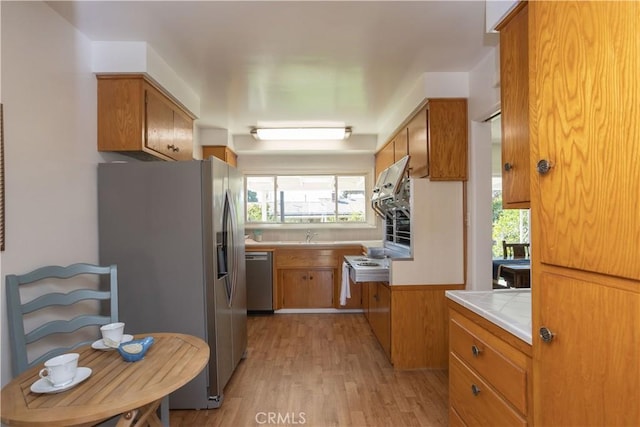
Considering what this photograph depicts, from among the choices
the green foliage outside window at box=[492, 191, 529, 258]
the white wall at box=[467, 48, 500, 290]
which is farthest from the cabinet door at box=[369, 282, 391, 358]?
the green foliage outside window at box=[492, 191, 529, 258]

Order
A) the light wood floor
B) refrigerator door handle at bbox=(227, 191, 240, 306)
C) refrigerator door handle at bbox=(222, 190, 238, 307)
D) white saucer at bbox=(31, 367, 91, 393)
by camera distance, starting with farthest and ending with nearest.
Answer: refrigerator door handle at bbox=(227, 191, 240, 306) < refrigerator door handle at bbox=(222, 190, 238, 307) < the light wood floor < white saucer at bbox=(31, 367, 91, 393)

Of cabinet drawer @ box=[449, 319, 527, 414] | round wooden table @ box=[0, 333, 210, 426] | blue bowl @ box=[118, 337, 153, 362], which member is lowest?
Answer: cabinet drawer @ box=[449, 319, 527, 414]

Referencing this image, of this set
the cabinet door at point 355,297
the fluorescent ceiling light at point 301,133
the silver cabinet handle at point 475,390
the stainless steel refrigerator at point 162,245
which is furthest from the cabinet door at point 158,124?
the cabinet door at point 355,297

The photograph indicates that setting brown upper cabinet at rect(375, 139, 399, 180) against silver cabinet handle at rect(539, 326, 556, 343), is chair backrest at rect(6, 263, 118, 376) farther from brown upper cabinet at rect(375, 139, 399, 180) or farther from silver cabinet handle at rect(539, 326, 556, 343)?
brown upper cabinet at rect(375, 139, 399, 180)

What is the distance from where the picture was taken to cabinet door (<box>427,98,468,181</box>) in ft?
8.63

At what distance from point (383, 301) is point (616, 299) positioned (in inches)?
90.5

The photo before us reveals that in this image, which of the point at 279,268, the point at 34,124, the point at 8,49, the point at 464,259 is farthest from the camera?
the point at 279,268

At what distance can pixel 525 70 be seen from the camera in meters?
1.37

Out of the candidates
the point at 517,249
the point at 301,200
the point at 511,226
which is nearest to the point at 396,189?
the point at 301,200

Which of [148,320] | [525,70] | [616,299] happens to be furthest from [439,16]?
[148,320]

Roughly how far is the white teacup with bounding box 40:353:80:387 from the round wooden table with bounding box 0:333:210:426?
4cm

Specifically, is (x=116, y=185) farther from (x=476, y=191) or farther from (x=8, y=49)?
(x=476, y=191)

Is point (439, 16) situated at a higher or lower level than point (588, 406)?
higher

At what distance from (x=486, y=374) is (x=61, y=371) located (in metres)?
1.57
